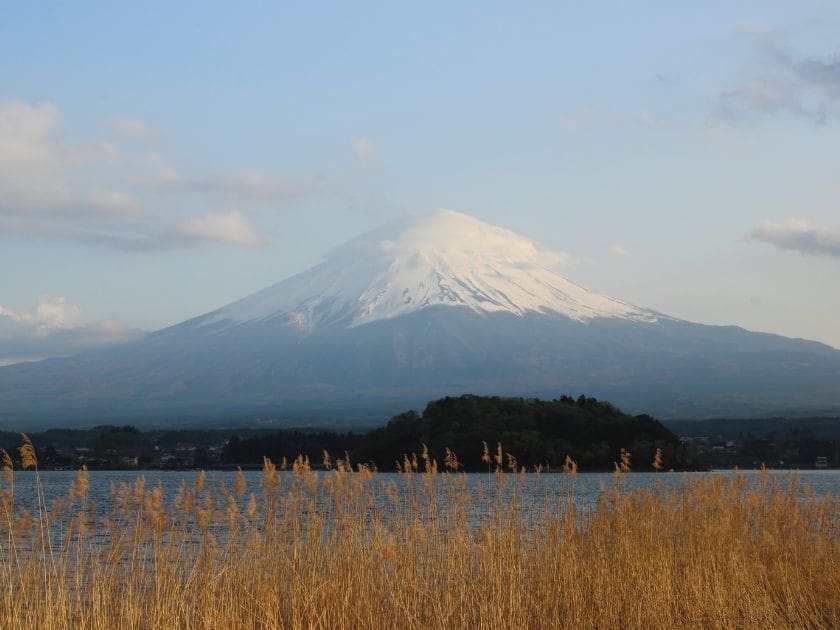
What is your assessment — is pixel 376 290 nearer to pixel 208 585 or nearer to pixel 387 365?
pixel 387 365

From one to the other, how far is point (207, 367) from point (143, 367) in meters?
14.3

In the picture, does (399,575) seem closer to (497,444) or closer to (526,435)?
(497,444)

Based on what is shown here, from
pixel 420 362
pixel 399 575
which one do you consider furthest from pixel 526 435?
pixel 420 362

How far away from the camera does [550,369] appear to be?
145m

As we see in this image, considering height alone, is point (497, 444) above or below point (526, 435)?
below

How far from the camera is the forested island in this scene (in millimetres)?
48781

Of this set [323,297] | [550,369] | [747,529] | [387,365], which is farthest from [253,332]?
[747,529]

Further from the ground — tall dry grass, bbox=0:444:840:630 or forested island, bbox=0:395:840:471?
forested island, bbox=0:395:840:471

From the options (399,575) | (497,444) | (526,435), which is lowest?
(399,575)

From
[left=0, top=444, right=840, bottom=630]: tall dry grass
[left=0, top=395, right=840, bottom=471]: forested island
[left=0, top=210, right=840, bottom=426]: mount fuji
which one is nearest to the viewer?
[left=0, top=444, right=840, bottom=630]: tall dry grass

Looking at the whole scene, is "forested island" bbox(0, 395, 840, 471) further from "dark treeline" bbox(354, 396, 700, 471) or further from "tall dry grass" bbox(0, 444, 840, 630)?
"tall dry grass" bbox(0, 444, 840, 630)

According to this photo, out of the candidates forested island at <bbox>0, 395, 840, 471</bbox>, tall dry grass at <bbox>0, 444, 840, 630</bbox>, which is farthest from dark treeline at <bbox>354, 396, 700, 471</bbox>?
tall dry grass at <bbox>0, 444, 840, 630</bbox>

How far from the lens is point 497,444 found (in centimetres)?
A: 4088

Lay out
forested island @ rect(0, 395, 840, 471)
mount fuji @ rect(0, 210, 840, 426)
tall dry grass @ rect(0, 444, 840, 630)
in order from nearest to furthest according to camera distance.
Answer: tall dry grass @ rect(0, 444, 840, 630)
forested island @ rect(0, 395, 840, 471)
mount fuji @ rect(0, 210, 840, 426)
